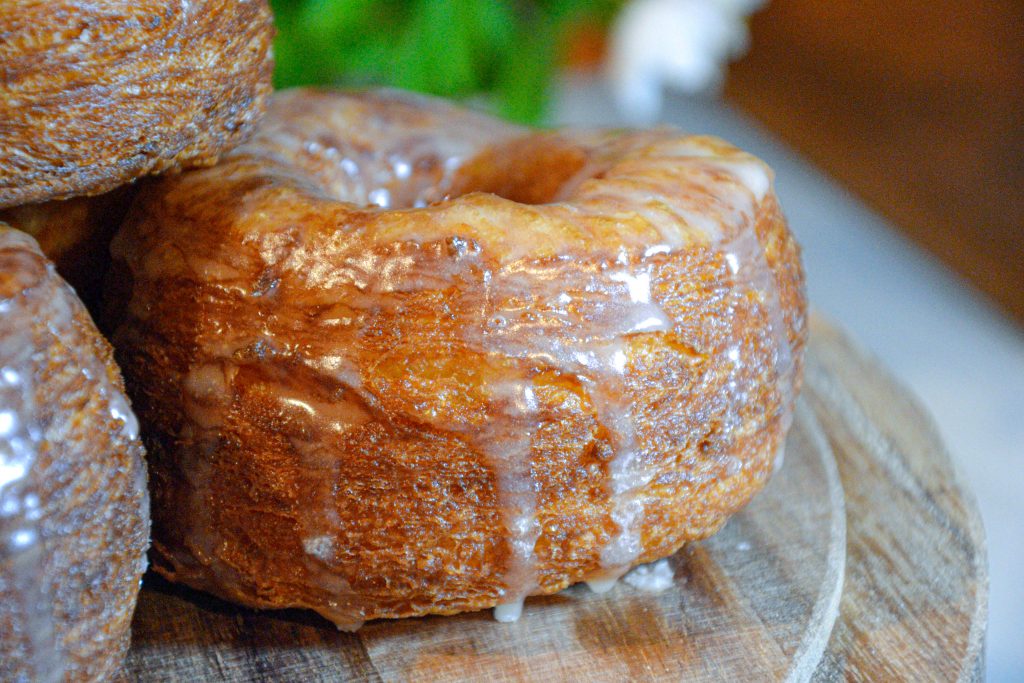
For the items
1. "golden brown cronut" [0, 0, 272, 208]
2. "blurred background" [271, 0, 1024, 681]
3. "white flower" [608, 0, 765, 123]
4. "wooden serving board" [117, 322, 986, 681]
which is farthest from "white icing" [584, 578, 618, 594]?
"white flower" [608, 0, 765, 123]

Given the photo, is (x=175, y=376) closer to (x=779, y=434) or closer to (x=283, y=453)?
(x=283, y=453)

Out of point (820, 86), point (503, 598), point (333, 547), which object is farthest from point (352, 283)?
point (820, 86)

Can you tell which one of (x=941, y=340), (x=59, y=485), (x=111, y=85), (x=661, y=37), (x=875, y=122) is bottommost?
(x=941, y=340)

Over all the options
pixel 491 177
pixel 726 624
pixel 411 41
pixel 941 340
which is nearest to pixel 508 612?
pixel 726 624

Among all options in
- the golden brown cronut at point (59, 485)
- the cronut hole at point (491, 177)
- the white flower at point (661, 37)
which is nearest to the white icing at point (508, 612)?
the golden brown cronut at point (59, 485)

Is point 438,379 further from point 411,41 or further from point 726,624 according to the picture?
point 411,41

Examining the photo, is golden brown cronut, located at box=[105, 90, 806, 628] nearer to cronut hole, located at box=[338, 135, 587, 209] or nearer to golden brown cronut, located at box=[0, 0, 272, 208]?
golden brown cronut, located at box=[0, 0, 272, 208]

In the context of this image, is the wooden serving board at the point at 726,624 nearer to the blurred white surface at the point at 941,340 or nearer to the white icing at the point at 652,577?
the white icing at the point at 652,577
